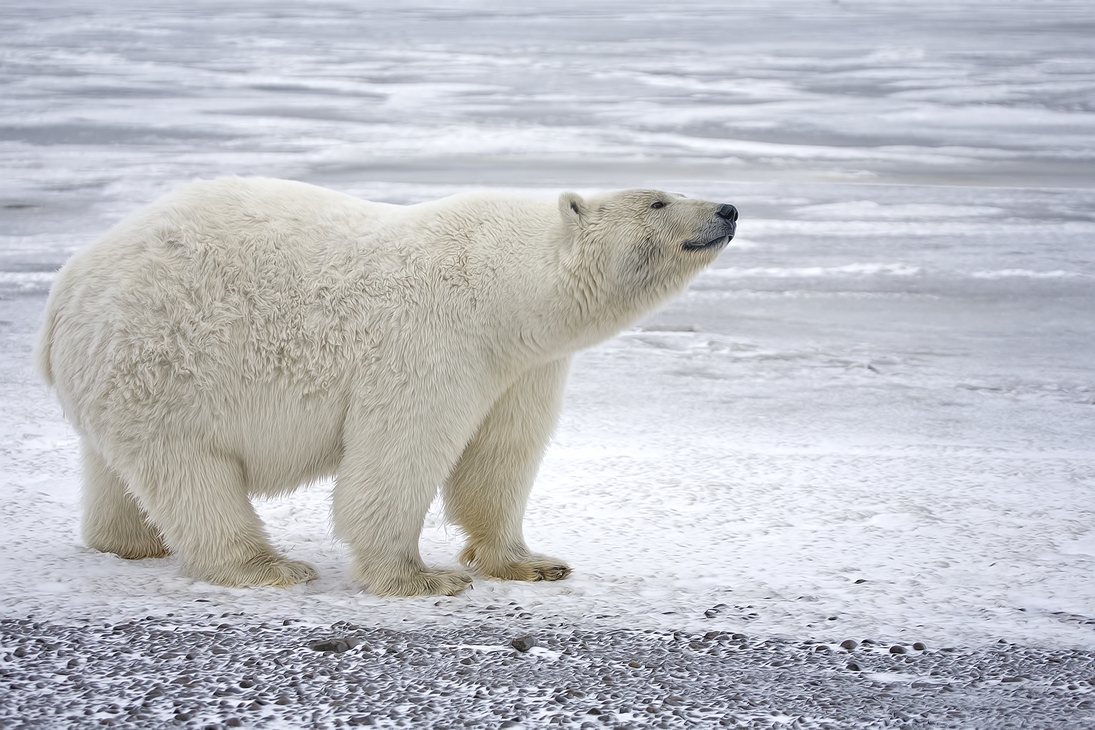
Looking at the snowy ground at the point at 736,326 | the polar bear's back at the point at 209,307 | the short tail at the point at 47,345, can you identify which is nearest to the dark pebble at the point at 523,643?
the snowy ground at the point at 736,326

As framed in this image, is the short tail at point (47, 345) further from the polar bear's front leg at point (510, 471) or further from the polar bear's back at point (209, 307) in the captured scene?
the polar bear's front leg at point (510, 471)

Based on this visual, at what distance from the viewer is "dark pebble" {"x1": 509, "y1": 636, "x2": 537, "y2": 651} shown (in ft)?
10.00

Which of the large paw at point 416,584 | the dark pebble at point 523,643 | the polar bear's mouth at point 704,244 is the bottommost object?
the large paw at point 416,584

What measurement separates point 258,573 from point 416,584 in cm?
50

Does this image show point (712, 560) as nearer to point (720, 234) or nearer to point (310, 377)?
point (720, 234)

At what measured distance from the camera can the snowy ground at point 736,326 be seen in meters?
3.55

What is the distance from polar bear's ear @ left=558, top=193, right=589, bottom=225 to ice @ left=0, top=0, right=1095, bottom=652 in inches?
46.8

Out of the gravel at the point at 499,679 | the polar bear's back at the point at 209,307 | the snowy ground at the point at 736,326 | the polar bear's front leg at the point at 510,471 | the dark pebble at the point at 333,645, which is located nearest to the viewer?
the gravel at the point at 499,679

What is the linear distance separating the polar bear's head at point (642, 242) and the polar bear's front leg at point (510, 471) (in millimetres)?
412

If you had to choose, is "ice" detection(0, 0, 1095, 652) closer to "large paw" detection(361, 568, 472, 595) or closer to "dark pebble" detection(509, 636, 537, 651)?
"large paw" detection(361, 568, 472, 595)

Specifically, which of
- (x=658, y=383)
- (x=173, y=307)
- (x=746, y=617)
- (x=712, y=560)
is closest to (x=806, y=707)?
(x=746, y=617)

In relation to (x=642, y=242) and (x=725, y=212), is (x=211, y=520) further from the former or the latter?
(x=725, y=212)

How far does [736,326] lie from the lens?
7.41 metres

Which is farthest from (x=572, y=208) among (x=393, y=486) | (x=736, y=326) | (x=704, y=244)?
(x=736, y=326)
